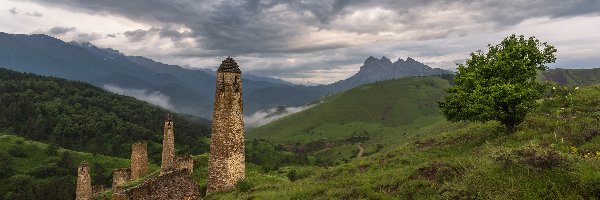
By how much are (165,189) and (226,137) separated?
19.7 ft

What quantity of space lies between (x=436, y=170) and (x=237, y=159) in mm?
14569

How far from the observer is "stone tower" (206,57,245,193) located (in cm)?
2844

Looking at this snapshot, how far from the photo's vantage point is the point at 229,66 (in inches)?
1155

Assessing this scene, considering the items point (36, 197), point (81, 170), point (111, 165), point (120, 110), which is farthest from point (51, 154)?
point (81, 170)

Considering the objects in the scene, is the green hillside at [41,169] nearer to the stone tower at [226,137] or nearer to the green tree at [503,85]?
the stone tower at [226,137]

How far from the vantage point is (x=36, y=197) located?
9738 cm

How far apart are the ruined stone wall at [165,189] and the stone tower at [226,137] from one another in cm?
305

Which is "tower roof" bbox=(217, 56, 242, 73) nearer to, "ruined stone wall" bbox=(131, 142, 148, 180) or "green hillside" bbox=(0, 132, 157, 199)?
"ruined stone wall" bbox=(131, 142, 148, 180)

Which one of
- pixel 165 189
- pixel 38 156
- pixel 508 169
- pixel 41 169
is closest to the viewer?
pixel 508 169

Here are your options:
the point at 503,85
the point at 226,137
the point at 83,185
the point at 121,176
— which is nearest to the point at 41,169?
the point at 121,176

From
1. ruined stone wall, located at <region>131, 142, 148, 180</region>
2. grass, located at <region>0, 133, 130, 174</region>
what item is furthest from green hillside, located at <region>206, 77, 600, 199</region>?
grass, located at <region>0, 133, 130, 174</region>

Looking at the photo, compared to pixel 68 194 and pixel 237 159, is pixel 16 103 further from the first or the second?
pixel 237 159

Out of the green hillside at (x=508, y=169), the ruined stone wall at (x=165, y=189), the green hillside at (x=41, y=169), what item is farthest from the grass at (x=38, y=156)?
the green hillside at (x=508, y=169)

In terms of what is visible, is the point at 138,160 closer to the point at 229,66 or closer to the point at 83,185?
the point at 83,185
